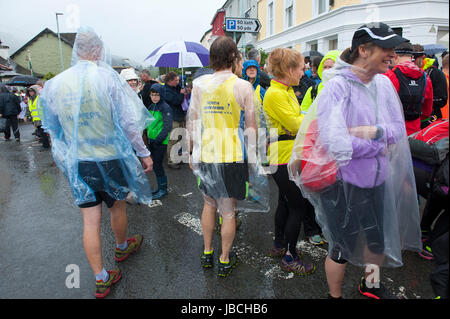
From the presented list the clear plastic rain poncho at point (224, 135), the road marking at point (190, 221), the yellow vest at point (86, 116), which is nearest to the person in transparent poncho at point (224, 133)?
the clear plastic rain poncho at point (224, 135)

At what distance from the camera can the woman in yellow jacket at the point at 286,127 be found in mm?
2246

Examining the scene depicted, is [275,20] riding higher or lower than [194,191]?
higher

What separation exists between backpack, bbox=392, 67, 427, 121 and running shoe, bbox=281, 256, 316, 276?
Result: 1.78 meters

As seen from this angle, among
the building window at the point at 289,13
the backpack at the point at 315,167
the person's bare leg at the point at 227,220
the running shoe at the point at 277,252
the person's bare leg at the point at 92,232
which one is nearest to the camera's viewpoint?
the backpack at the point at 315,167

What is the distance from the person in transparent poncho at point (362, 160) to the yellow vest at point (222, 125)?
534mm

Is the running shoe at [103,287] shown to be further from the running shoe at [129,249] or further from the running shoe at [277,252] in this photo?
the running shoe at [277,252]

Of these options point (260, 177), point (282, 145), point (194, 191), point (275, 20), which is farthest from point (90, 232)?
point (275, 20)

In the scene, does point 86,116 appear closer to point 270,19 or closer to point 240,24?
point 240,24

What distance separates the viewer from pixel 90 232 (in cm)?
222

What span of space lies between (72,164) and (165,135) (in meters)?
2.00

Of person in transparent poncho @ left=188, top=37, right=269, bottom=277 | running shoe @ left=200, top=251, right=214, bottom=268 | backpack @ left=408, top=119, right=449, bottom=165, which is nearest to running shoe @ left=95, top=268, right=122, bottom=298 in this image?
running shoe @ left=200, top=251, right=214, bottom=268

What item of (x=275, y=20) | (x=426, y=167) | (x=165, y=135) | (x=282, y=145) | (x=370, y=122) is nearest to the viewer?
(x=370, y=122)

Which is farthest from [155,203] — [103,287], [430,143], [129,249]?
[430,143]

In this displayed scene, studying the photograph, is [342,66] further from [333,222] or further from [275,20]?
[275,20]
